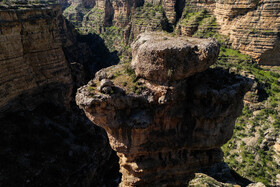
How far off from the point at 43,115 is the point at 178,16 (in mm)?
46454

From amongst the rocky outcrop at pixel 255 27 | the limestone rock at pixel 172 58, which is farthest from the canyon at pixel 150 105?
the rocky outcrop at pixel 255 27

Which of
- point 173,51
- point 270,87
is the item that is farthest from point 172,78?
point 270,87

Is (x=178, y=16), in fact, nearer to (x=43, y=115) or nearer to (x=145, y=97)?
(x=43, y=115)

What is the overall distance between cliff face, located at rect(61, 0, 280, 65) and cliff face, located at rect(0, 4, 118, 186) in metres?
32.0

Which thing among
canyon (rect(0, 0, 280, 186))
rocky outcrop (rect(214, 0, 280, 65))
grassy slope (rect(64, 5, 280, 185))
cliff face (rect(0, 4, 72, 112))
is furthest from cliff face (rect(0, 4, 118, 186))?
rocky outcrop (rect(214, 0, 280, 65))

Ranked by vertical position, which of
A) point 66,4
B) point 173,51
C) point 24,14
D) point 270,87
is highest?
point 66,4

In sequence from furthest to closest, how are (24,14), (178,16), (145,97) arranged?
(178,16) < (24,14) < (145,97)

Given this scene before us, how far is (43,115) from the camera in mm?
26781

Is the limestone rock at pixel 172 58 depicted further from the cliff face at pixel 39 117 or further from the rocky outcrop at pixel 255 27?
the rocky outcrop at pixel 255 27

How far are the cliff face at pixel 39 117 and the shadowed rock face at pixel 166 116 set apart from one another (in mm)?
11278

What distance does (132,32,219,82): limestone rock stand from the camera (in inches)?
459

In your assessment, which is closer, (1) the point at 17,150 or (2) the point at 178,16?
(1) the point at 17,150

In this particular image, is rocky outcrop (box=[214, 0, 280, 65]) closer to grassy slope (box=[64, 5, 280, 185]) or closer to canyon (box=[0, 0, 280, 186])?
canyon (box=[0, 0, 280, 186])

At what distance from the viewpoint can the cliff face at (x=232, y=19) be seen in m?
33.5
